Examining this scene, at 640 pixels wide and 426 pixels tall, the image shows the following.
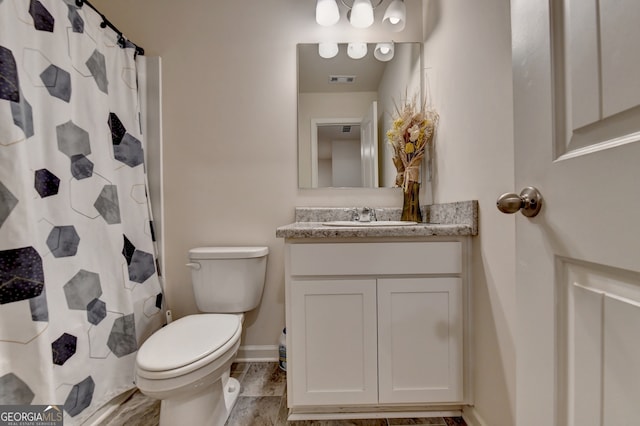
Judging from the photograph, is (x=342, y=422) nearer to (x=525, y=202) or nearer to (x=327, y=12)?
(x=525, y=202)

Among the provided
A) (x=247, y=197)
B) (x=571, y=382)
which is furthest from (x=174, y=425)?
(x=571, y=382)

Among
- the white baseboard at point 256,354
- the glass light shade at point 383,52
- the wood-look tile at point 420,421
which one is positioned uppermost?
the glass light shade at point 383,52

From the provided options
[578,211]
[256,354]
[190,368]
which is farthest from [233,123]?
[578,211]

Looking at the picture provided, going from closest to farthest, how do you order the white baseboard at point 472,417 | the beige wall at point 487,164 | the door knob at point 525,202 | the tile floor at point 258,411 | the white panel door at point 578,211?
1. the white panel door at point 578,211
2. the door knob at point 525,202
3. the beige wall at point 487,164
4. the white baseboard at point 472,417
5. the tile floor at point 258,411

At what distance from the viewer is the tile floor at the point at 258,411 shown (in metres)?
1.17

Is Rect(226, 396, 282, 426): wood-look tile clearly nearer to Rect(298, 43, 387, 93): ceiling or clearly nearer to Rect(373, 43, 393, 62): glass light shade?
Rect(298, 43, 387, 93): ceiling

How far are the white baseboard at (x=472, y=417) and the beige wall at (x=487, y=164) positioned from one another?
24mm

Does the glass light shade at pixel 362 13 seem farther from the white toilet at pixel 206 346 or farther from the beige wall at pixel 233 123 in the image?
the white toilet at pixel 206 346

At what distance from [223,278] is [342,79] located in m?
1.37

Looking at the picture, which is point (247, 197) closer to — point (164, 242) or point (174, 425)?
point (164, 242)

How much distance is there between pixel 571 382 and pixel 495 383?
0.68m

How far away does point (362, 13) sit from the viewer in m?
1.52

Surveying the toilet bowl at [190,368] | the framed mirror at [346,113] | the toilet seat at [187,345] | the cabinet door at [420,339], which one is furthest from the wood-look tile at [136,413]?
the framed mirror at [346,113]

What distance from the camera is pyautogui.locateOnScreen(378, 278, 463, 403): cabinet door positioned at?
1.11 m
